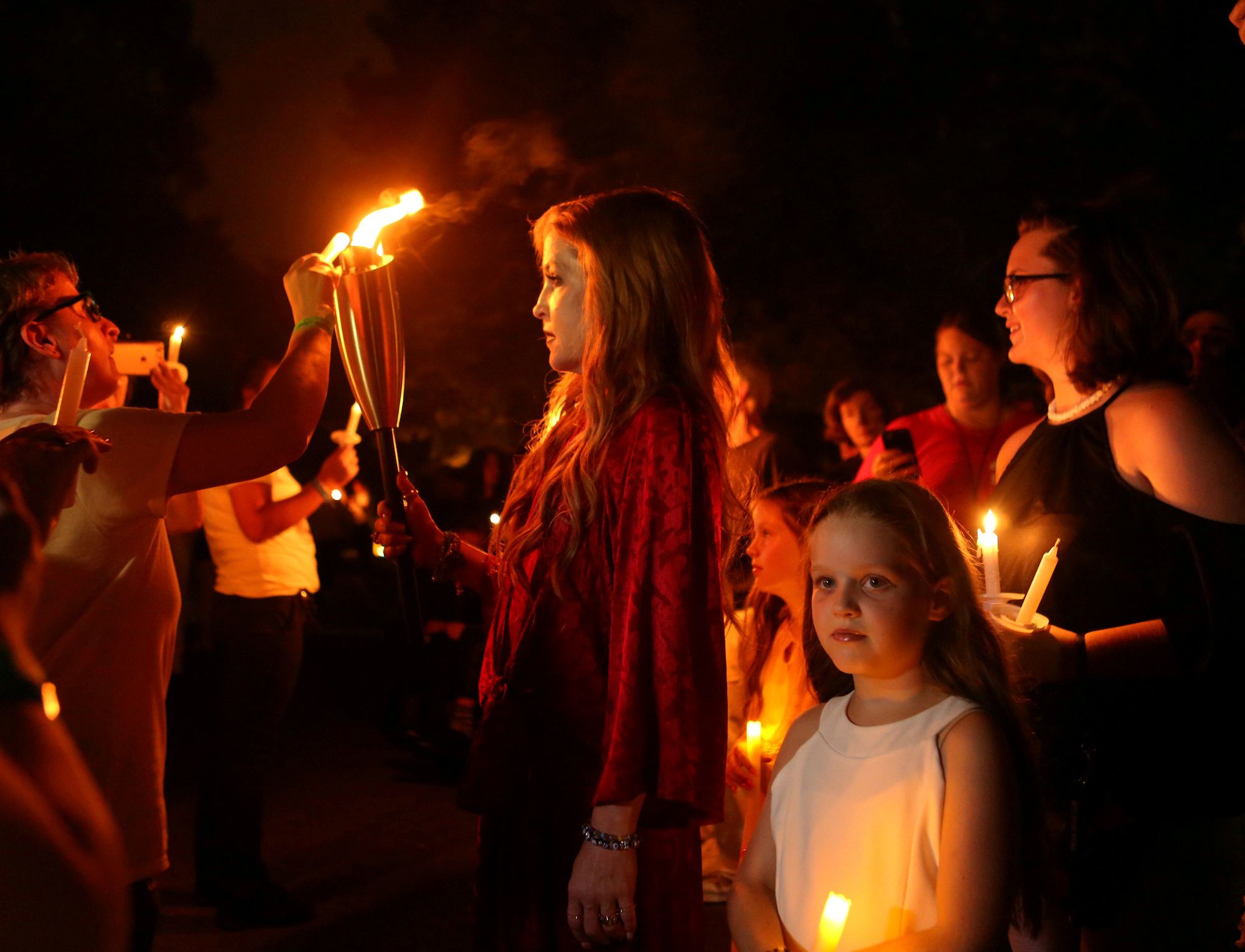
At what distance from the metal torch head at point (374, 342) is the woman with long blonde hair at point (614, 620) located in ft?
1.37

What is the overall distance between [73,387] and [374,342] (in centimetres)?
70

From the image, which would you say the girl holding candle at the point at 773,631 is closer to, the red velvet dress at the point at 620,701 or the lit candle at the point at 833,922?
the red velvet dress at the point at 620,701

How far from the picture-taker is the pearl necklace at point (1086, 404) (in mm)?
2395

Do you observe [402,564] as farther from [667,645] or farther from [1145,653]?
[1145,653]

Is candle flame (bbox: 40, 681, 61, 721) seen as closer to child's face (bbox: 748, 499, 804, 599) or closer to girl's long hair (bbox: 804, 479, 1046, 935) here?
girl's long hair (bbox: 804, 479, 1046, 935)

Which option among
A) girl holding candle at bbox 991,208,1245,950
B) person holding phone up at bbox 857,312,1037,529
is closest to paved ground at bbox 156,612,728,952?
person holding phone up at bbox 857,312,1037,529

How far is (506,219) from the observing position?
11.4 meters

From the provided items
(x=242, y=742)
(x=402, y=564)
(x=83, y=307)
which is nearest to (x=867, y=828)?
(x=402, y=564)

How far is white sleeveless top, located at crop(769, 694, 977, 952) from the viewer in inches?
75.1

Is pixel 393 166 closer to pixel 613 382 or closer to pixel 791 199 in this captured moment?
pixel 791 199

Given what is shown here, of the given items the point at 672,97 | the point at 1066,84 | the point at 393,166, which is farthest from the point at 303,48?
the point at 1066,84

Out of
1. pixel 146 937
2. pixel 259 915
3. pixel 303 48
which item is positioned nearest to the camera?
pixel 146 937

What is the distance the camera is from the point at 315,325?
9.02ft

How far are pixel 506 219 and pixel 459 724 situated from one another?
6074 mm
